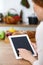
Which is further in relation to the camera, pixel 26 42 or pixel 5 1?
pixel 5 1

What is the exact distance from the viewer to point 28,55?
4.62 feet

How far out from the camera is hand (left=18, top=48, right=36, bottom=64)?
1363mm

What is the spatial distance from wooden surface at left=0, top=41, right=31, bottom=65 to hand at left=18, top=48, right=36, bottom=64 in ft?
0.13

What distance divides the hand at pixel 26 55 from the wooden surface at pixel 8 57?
0.13 ft

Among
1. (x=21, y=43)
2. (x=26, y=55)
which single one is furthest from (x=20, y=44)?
(x=26, y=55)

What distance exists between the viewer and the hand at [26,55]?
136 cm

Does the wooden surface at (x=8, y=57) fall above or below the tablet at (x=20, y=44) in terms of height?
below

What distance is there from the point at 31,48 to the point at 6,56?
0.23 m

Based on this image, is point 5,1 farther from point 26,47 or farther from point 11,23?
point 26,47

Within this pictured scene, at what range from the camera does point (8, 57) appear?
1.40m

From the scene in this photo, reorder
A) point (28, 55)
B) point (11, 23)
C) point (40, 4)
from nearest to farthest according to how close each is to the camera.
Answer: point (40, 4)
point (28, 55)
point (11, 23)

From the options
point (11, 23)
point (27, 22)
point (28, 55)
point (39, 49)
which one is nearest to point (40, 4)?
point (39, 49)

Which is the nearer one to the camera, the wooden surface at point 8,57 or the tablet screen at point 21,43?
the wooden surface at point 8,57

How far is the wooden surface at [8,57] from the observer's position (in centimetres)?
132
